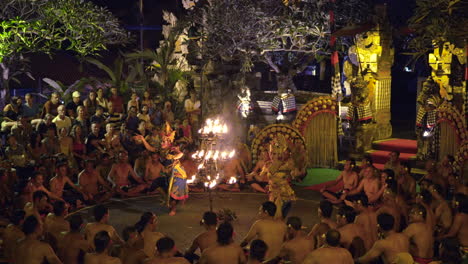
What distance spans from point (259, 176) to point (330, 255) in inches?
293

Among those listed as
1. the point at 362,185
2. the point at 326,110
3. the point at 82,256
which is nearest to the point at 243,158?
the point at 326,110

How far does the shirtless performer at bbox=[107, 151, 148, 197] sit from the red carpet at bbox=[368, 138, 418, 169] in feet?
20.0

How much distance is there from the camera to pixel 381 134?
54.6 ft

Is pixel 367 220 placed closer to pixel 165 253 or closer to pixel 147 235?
pixel 147 235

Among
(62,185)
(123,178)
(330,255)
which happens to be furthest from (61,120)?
(330,255)

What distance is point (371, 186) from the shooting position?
1116 cm

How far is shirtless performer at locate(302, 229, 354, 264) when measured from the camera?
6.13 metres

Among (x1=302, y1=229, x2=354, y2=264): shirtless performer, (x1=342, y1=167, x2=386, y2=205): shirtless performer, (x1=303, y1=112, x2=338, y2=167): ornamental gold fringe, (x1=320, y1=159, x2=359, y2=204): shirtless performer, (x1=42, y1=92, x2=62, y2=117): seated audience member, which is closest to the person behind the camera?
(x1=302, y1=229, x2=354, y2=264): shirtless performer

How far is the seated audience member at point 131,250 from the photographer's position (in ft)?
22.2

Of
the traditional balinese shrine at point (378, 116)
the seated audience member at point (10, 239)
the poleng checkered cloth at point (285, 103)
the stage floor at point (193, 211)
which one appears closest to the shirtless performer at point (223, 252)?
the seated audience member at point (10, 239)

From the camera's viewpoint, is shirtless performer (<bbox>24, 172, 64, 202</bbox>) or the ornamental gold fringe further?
the ornamental gold fringe

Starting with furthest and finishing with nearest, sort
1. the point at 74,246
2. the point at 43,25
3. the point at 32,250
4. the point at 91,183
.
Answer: the point at 43,25, the point at 91,183, the point at 74,246, the point at 32,250

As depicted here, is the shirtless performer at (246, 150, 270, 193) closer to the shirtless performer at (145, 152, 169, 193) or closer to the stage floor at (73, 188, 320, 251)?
the stage floor at (73, 188, 320, 251)

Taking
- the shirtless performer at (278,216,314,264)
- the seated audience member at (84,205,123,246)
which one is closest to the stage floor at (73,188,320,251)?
the seated audience member at (84,205,123,246)
